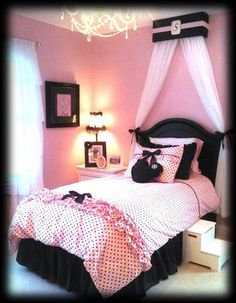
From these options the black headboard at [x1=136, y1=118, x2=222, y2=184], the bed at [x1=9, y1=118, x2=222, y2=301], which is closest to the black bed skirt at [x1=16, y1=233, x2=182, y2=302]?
the bed at [x1=9, y1=118, x2=222, y2=301]

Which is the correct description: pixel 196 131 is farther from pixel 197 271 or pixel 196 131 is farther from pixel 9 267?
pixel 9 267

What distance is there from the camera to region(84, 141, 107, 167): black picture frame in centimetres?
448

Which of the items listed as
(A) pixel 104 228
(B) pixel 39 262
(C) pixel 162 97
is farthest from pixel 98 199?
(C) pixel 162 97

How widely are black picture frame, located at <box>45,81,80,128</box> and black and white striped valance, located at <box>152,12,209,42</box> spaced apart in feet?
4.35

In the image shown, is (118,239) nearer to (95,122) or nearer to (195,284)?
(195,284)

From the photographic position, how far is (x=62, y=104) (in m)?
4.28

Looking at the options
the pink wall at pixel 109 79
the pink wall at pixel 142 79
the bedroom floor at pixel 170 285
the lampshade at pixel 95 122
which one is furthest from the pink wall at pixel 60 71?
the bedroom floor at pixel 170 285

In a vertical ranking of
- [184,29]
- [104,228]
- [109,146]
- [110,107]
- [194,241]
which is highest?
[184,29]

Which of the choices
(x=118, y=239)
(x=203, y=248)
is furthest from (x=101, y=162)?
(x=118, y=239)

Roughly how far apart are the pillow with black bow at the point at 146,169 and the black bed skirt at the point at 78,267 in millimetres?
708

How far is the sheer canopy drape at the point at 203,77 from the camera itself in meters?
3.60

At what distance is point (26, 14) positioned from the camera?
3.71 meters

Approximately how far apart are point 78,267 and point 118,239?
456mm

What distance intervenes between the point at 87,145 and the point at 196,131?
157cm
